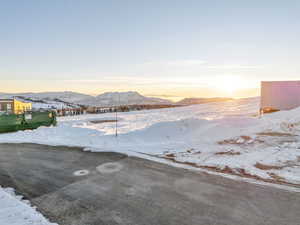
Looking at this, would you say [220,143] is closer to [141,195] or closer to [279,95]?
[141,195]

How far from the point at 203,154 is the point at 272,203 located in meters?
3.45

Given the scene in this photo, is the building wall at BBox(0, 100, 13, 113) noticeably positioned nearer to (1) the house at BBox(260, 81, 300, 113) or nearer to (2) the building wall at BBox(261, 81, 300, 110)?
(1) the house at BBox(260, 81, 300, 113)

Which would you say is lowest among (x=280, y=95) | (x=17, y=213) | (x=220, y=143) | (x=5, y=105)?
(x=17, y=213)

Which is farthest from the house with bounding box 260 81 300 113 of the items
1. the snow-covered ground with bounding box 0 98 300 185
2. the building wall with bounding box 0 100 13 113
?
the building wall with bounding box 0 100 13 113

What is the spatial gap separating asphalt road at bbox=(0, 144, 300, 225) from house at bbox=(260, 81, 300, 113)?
1579 cm

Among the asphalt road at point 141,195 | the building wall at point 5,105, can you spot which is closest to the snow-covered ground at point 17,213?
the asphalt road at point 141,195

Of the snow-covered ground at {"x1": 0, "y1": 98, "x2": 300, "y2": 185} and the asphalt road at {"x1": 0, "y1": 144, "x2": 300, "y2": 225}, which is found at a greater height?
the snow-covered ground at {"x1": 0, "y1": 98, "x2": 300, "y2": 185}

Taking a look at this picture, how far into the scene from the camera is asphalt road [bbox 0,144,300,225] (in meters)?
3.48

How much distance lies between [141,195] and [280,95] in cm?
1834

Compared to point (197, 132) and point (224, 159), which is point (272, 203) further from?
point (197, 132)

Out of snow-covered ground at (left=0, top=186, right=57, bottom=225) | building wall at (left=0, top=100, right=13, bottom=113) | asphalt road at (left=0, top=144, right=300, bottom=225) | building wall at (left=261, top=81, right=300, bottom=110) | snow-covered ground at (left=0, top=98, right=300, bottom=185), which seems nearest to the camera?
snow-covered ground at (left=0, top=186, right=57, bottom=225)

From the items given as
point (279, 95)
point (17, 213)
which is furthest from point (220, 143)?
point (279, 95)

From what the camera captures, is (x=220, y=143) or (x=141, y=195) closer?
(x=141, y=195)

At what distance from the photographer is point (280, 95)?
17.3m
